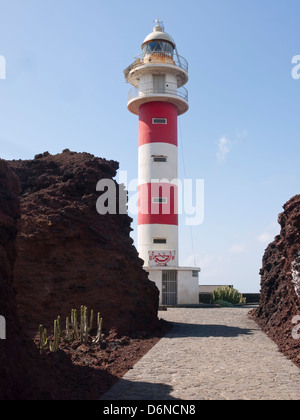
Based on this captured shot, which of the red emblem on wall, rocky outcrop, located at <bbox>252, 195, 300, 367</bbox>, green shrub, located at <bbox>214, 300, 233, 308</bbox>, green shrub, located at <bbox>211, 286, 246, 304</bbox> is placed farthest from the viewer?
green shrub, located at <bbox>211, 286, 246, 304</bbox>

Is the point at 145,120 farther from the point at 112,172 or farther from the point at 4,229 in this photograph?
the point at 4,229

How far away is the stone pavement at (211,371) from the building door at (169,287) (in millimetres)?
13288

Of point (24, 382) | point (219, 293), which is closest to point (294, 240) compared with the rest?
point (24, 382)

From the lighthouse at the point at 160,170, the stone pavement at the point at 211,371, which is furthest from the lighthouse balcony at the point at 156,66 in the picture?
the stone pavement at the point at 211,371

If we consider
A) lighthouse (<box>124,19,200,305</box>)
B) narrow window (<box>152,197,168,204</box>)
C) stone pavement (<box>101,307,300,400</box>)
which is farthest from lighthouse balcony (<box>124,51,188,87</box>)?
stone pavement (<box>101,307,300,400</box>)

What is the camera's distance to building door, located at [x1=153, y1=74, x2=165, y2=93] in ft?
96.1

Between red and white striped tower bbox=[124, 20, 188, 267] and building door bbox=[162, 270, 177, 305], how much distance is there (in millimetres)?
765

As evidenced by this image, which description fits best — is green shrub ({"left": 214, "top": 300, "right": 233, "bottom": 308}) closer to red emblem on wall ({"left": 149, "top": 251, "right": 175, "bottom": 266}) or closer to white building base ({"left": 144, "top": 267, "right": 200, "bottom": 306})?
white building base ({"left": 144, "top": 267, "right": 200, "bottom": 306})

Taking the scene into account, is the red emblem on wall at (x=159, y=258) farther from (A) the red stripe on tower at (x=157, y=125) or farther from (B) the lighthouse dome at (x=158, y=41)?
(B) the lighthouse dome at (x=158, y=41)

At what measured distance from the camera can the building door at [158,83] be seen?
2930cm

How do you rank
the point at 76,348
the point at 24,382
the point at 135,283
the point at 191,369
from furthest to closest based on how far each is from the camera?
the point at 135,283 → the point at 76,348 → the point at 191,369 → the point at 24,382

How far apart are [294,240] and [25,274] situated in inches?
321

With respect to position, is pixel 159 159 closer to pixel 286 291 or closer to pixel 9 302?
pixel 286 291

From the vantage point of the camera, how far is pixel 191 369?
9383 mm
